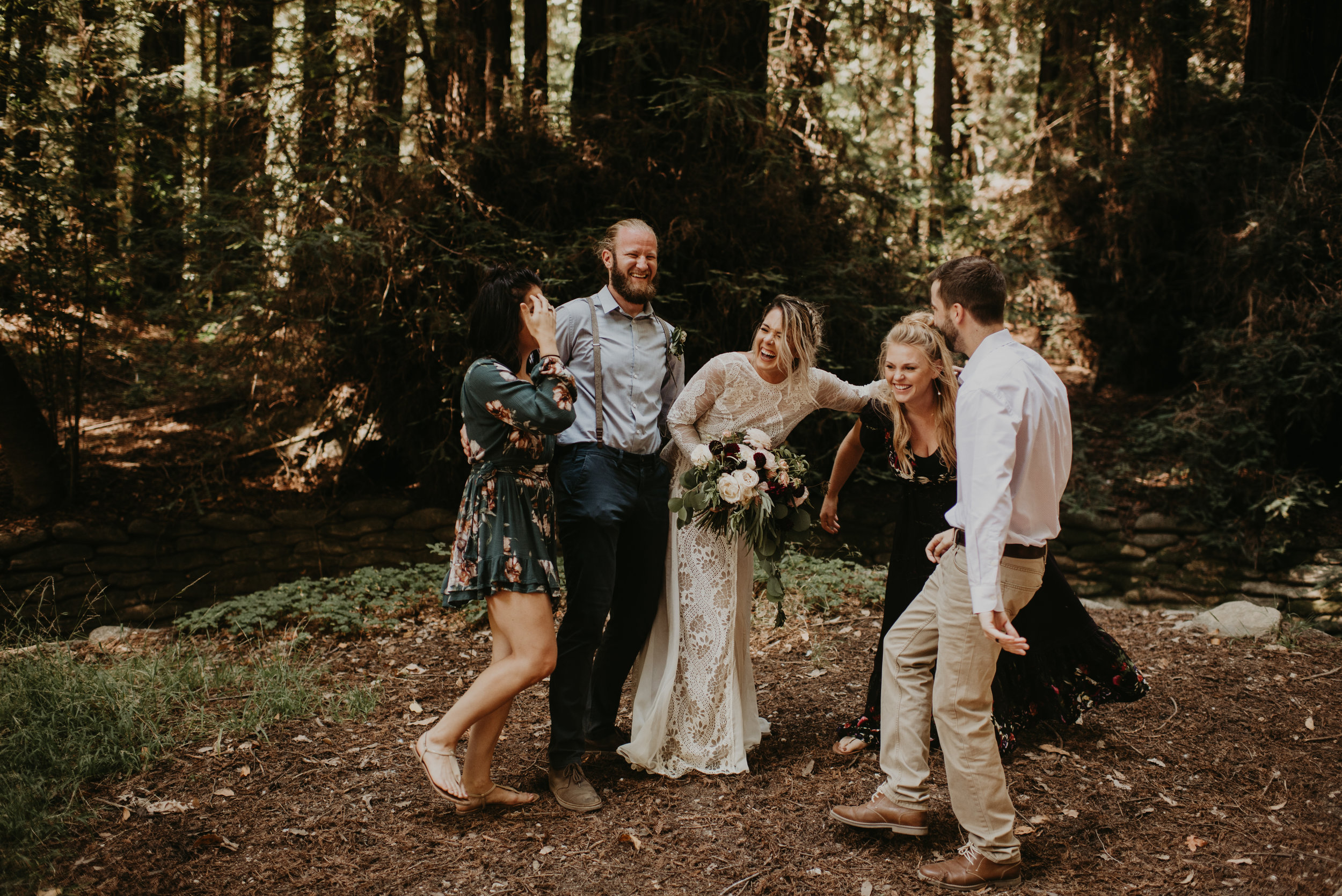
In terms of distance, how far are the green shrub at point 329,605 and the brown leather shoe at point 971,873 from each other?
14.4ft

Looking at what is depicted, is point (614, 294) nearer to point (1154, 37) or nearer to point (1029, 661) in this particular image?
point (1029, 661)

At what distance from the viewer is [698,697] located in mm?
3715

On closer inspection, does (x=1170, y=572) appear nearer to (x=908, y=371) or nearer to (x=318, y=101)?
(x=908, y=371)

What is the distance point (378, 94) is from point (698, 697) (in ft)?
21.4

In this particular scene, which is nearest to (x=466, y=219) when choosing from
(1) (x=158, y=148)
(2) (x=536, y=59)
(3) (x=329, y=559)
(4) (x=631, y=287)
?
(2) (x=536, y=59)

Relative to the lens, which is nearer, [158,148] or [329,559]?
[158,148]

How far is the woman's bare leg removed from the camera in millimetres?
3180

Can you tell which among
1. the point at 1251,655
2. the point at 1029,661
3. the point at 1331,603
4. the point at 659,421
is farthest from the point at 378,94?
the point at 1331,603

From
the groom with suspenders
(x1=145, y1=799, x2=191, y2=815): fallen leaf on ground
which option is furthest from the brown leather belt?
(x1=145, y1=799, x2=191, y2=815): fallen leaf on ground

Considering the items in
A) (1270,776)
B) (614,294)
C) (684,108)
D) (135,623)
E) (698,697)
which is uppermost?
(684,108)

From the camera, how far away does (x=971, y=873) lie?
2848 mm

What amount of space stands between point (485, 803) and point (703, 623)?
1147 mm

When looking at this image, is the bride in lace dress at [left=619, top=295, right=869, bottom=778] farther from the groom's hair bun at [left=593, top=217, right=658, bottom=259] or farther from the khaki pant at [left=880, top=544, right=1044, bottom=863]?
the khaki pant at [left=880, top=544, right=1044, bottom=863]

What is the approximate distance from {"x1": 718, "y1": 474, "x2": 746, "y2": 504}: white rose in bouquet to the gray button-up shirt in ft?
1.61
